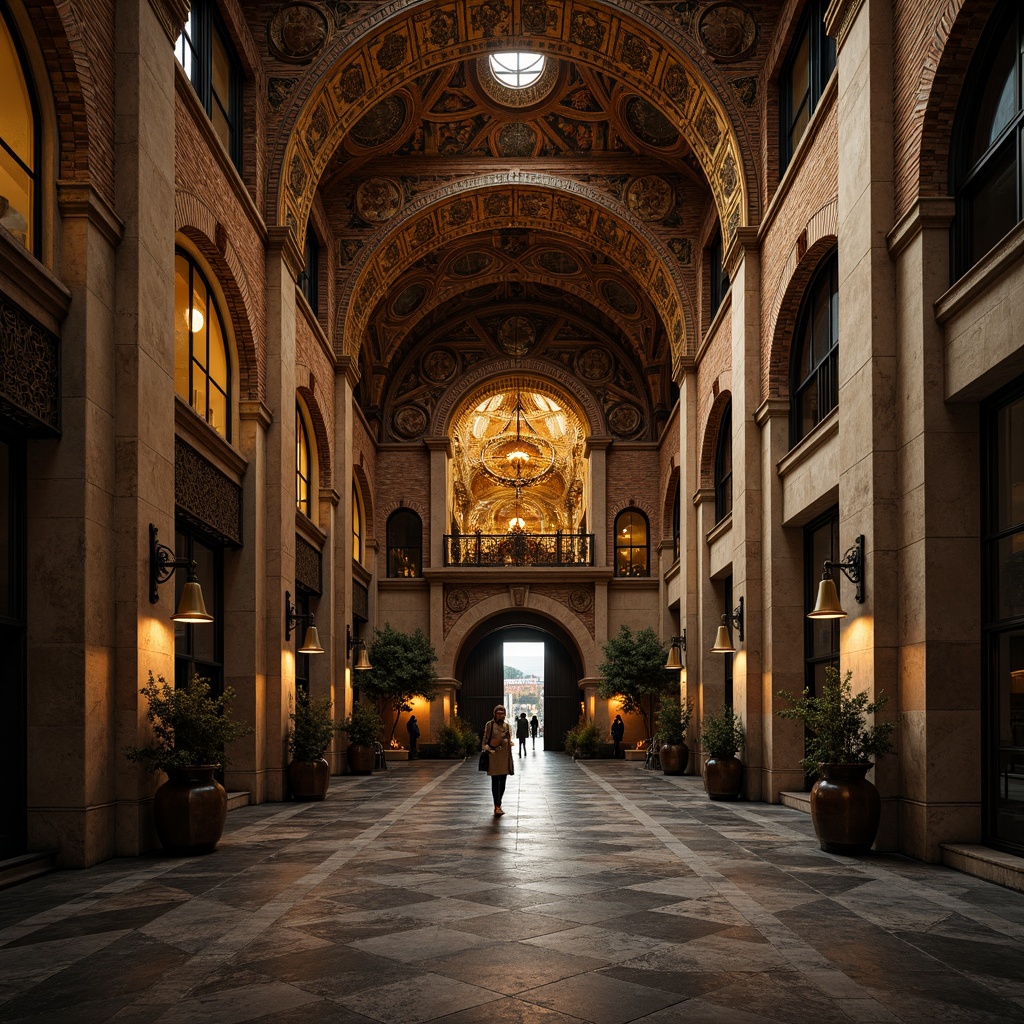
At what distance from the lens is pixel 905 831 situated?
1124cm

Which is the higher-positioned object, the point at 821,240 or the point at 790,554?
the point at 821,240

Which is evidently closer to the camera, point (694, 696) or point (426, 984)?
point (426, 984)

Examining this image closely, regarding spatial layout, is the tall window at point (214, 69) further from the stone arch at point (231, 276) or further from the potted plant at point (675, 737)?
the potted plant at point (675, 737)

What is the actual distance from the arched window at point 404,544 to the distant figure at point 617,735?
793 cm

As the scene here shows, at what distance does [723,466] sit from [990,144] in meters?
14.6

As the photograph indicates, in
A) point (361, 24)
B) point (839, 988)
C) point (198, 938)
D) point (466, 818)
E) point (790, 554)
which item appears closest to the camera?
point (839, 988)

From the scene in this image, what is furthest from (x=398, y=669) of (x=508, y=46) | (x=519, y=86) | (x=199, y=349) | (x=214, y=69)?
(x=214, y=69)

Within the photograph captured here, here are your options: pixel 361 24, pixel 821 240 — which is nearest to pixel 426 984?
pixel 821 240

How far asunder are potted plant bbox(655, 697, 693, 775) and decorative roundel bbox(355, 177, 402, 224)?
1370cm

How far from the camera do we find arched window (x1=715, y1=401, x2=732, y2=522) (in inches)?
961

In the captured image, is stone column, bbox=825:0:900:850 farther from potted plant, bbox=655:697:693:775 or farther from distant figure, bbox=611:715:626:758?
distant figure, bbox=611:715:626:758

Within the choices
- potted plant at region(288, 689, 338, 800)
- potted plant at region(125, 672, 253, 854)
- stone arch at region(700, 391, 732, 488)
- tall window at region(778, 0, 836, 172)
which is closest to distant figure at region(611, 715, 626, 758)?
stone arch at region(700, 391, 732, 488)

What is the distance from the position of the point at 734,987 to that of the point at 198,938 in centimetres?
361

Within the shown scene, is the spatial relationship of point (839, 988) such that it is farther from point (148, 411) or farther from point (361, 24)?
point (361, 24)
